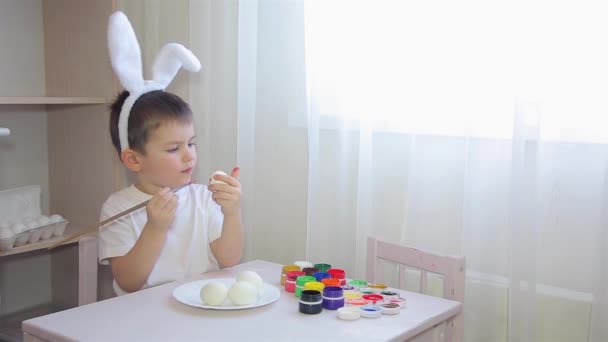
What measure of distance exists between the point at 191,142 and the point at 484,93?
2.11ft

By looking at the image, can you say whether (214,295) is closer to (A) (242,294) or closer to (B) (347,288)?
(A) (242,294)

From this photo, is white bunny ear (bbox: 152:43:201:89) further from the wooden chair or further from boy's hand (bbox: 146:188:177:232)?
the wooden chair

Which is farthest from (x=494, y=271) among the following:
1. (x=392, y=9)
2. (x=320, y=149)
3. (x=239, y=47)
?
(x=239, y=47)

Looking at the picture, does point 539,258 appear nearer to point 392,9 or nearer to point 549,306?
point 549,306

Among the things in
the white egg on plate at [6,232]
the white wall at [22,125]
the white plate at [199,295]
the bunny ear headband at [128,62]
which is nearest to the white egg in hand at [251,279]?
the white plate at [199,295]

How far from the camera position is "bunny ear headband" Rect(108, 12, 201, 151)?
142 cm

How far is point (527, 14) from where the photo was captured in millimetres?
1438

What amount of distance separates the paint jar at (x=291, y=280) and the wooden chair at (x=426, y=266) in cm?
23

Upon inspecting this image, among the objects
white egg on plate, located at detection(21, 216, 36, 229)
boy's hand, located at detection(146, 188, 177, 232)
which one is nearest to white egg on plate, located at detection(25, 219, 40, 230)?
white egg on plate, located at detection(21, 216, 36, 229)

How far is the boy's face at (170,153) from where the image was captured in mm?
1414

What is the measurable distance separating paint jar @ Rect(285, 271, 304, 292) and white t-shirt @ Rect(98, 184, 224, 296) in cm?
31

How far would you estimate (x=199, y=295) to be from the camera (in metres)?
1.19

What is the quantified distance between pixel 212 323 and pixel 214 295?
0.22 ft

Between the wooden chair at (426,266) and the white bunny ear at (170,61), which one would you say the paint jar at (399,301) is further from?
the white bunny ear at (170,61)
